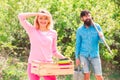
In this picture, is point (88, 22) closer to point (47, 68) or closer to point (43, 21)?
point (43, 21)

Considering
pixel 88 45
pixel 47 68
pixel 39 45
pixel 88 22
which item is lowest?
pixel 47 68

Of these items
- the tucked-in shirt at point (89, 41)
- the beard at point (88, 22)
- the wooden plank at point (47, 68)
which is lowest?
the wooden plank at point (47, 68)

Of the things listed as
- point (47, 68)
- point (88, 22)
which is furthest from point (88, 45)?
point (47, 68)

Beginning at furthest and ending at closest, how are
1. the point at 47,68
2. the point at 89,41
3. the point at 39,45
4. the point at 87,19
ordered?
the point at 89,41 < the point at 87,19 < the point at 39,45 < the point at 47,68

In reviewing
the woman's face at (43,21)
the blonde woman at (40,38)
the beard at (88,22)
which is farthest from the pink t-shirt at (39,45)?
the beard at (88,22)

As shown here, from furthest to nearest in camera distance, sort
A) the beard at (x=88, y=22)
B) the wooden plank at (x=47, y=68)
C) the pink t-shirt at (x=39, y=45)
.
A: the beard at (x=88, y=22) → the pink t-shirt at (x=39, y=45) → the wooden plank at (x=47, y=68)

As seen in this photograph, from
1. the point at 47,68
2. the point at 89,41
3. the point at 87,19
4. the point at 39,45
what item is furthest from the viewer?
the point at 89,41

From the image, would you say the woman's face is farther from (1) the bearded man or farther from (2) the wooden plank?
(1) the bearded man

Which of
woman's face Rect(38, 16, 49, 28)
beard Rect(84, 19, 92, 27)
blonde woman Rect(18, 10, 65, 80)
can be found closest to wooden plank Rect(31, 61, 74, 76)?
blonde woman Rect(18, 10, 65, 80)

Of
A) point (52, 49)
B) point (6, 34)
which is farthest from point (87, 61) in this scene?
point (6, 34)

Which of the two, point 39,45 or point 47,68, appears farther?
point 39,45

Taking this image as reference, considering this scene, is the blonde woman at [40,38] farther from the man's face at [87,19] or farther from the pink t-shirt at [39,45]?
the man's face at [87,19]

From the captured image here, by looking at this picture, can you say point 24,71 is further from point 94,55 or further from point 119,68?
point 119,68

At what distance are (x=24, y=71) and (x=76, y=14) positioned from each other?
11.2ft
